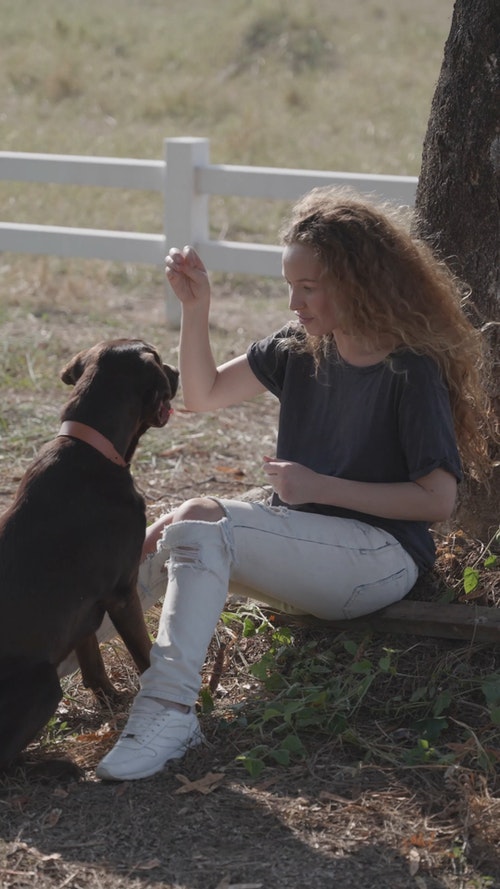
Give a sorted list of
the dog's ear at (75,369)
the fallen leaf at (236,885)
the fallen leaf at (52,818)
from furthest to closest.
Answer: the dog's ear at (75,369) < the fallen leaf at (52,818) < the fallen leaf at (236,885)

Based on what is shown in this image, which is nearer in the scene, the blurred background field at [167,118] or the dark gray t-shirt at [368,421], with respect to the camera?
the dark gray t-shirt at [368,421]

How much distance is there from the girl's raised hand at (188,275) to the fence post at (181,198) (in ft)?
14.0

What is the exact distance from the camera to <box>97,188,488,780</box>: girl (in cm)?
299

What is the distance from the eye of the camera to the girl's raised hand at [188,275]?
3.46m

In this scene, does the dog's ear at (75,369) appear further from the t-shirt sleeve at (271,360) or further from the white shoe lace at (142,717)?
the white shoe lace at (142,717)

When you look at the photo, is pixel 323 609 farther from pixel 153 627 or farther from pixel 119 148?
pixel 119 148

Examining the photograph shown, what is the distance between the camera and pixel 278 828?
2705 millimetres

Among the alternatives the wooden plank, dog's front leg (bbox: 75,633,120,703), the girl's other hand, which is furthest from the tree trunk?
dog's front leg (bbox: 75,633,120,703)

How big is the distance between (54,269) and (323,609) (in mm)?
6709

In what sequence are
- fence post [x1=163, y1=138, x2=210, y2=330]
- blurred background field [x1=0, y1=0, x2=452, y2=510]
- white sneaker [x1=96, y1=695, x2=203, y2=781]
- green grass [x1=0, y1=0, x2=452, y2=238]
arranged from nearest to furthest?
white sneaker [x1=96, y1=695, x2=203, y2=781] → blurred background field [x1=0, y1=0, x2=452, y2=510] → fence post [x1=163, y1=138, x2=210, y2=330] → green grass [x1=0, y1=0, x2=452, y2=238]

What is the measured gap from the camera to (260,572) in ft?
10.3

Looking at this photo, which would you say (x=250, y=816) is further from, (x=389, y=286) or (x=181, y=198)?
(x=181, y=198)

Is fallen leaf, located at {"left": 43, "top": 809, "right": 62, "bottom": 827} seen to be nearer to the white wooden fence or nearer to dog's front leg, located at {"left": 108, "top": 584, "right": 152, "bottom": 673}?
dog's front leg, located at {"left": 108, "top": 584, "right": 152, "bottom": 673}

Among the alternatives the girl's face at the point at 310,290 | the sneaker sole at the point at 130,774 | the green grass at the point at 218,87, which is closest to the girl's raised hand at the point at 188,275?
the girl's face at the point at 310,290
